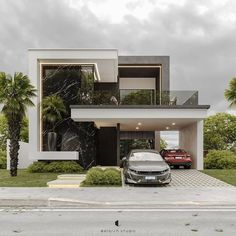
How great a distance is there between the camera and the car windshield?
16.4 metres

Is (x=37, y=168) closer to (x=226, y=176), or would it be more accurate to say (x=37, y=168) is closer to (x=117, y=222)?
(x=226, y=176)

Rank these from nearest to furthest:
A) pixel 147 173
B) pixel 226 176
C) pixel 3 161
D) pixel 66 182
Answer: pixel 147 173, pixel 66 182, pixel 226 176, pixel 3 161

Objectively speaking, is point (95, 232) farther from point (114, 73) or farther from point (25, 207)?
point (114, 73)

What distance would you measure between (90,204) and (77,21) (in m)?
13.7

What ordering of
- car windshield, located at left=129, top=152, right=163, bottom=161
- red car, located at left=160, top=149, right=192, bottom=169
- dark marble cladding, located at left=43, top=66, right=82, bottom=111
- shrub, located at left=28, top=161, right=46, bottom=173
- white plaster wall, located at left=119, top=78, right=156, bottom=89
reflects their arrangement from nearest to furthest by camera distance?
car windshield, located at left=129, top=152, right=163, bottom=161
shrub, located at left=28, top=161, right=46, bottom=173
red car, located at left=160, top=149, right=192, bottom=169
dark marble cladding, located at left=43, top=66, right=82, bottom=111
white plaster wall, located at left=119, top=78, right=156, bottom=89

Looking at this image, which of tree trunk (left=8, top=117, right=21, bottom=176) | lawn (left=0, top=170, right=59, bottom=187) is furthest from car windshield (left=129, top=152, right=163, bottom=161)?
tree trunk (left=8, top=117, right=21, bottom=176)

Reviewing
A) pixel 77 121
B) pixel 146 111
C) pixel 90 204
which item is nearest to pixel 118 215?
pixel 90 204

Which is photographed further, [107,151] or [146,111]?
[107,151]

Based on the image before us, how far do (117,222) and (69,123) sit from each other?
52.1 feet

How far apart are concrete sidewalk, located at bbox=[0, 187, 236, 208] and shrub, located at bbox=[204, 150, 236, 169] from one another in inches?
482

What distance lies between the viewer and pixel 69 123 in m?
23.7

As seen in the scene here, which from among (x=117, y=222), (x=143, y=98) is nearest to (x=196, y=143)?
(x=143, y=98)

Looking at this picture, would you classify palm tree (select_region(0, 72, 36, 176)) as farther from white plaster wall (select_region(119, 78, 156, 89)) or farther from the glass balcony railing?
white plaster wall (select_region(119, 78, 156, 89))

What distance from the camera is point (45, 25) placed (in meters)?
23.8
